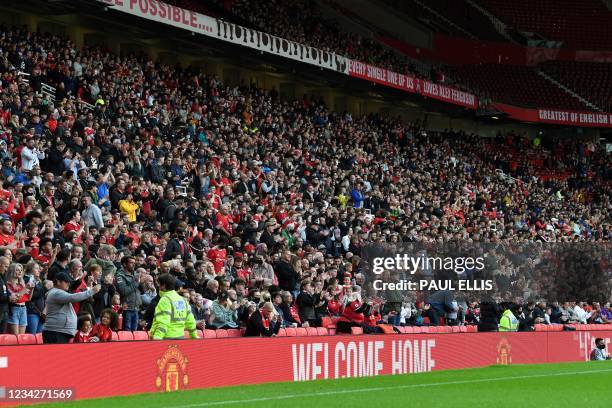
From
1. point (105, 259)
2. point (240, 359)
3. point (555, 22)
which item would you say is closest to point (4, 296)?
point (105, 259)

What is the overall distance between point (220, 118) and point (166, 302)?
16.5 meters

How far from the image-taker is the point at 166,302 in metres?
14.0

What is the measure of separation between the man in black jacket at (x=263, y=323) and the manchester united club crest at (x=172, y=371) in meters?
2.28

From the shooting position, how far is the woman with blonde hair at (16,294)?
14.0 m

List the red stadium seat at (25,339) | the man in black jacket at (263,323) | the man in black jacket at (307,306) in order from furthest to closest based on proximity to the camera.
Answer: the man in black jacket at (307,306)
the man in black jacket at (263,323)
the red stadium seat at (25,339)

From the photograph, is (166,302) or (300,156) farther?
(300,156)

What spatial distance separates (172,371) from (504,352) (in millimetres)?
9734

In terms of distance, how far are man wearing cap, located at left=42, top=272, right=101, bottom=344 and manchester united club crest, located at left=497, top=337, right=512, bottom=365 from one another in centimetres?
1069

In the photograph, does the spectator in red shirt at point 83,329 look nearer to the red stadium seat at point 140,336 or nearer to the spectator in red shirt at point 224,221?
the red stadium seat at point 140,336

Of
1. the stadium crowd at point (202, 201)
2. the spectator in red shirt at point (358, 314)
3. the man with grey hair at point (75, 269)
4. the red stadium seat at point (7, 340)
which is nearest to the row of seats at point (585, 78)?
the stadium crowd at point (202, 201)

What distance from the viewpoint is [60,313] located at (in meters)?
13.1

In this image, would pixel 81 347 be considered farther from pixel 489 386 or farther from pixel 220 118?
pixel 220 118

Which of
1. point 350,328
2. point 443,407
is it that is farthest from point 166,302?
point 350,328

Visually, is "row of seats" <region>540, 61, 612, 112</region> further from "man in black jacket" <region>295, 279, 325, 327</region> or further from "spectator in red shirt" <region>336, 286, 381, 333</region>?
"man in black jacket" <region>295, 279, 325, 327</region>
